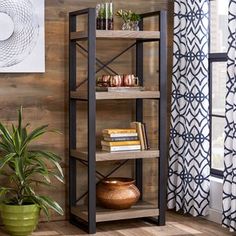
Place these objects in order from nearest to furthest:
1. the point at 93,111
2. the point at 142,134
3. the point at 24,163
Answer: the point at 24,163 < the point at 93,111 < the point at 142,134

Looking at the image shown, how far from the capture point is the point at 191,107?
5719 mm

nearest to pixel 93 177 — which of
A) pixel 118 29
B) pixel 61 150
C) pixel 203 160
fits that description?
pixel 61 150

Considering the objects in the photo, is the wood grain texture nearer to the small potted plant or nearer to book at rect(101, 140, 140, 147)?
book at rect(101, 140, 140, 147)

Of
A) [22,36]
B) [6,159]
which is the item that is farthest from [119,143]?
[22,36]

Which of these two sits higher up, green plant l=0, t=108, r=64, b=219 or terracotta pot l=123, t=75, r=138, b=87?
terracotta pot l=123, t=75, r=138, b=87

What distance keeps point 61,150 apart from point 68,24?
3.45ft

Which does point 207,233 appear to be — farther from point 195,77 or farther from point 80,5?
point 80,5

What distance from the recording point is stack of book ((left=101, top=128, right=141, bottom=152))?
547cm

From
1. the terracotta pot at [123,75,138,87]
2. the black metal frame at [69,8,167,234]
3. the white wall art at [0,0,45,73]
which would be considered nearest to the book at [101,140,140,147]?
the black metal frame at [69,8,167,234]

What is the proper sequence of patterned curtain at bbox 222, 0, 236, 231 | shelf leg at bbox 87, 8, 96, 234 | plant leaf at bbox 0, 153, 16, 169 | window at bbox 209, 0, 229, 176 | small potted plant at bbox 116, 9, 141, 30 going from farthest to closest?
window at bbox 209, 0, 229, 176, small potted plant at bbox 116, 9, 141, 30, shelf leg at bbox 87, 8, 96, 234, patterned curtain at bbox 222, 0, 236, 231, plant leaf at bbox 0, 153, 16, 169

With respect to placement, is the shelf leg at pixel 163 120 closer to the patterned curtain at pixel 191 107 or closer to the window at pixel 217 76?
the patterned curtain at pixel 191 107

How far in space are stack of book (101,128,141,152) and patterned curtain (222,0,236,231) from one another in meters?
0.77

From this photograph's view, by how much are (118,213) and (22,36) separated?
5.29ft

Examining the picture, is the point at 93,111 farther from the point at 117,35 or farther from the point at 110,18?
the point at 110,18
